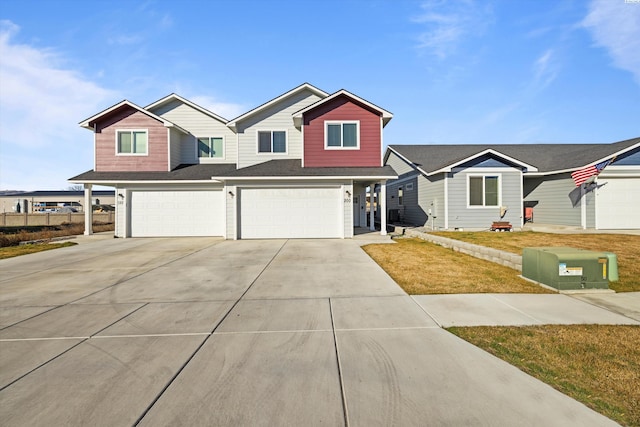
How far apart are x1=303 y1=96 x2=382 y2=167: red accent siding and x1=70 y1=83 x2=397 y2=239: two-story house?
51 mm

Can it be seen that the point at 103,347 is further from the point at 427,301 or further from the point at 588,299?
the point at 588,299

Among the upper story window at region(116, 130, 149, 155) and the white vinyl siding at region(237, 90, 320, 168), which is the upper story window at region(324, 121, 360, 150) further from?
the upper story window at region(116, 130, 149, 155)

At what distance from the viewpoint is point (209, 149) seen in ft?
60.7

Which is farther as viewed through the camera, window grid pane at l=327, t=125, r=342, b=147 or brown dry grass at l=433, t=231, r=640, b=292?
window grid pane at l=327, t=125, r=342, b=147

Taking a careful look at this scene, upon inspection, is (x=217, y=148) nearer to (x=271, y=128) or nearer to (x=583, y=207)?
(x=271, y=128)

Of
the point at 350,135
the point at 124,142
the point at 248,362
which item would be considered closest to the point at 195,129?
the point at 124,142

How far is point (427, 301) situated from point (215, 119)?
16909mm

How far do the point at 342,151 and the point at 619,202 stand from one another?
15.0 m

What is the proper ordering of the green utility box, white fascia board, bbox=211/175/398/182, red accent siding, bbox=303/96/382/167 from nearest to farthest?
the green utility box → white fascia board, bbox=211/175/398/182 → red accent siding, bbox=303/96/382/167

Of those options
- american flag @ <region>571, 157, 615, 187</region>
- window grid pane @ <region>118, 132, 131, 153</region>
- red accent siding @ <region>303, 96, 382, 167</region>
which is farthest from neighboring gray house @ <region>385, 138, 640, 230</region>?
window grid pane @ <region>118, 132, 131, 153</region>

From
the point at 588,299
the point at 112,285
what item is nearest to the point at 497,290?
the point at 588,299

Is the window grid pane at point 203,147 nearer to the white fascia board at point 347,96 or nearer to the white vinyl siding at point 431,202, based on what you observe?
the white fascia board at point 347,96

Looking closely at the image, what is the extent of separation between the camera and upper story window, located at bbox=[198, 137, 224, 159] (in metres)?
18.5

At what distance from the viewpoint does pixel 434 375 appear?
3.21 metres
